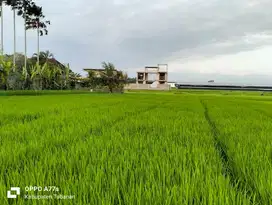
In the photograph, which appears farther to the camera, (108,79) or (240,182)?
(108,79)

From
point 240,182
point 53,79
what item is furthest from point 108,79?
point 240,182

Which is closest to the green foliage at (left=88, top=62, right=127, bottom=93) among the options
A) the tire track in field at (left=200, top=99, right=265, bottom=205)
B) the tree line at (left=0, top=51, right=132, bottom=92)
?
the tree line at (left=0, top=51, right=132, bottom=92)

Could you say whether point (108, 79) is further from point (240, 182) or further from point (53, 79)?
point (240, 182)

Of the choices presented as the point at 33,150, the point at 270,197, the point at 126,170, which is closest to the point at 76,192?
the point at 126,170

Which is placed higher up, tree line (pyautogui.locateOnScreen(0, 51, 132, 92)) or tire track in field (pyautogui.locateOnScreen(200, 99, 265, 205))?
tree line (pyautogui.locateOnScreen(0, 51, 132, 92))

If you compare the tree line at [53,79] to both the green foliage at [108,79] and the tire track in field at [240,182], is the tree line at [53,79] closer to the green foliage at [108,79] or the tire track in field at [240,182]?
the green foliage at [108,79]

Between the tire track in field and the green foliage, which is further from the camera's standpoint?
the green foliage

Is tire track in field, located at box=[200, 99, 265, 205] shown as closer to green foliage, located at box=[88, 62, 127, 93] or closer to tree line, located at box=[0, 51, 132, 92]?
tree line, located at box=[0, 51, 132, 92]

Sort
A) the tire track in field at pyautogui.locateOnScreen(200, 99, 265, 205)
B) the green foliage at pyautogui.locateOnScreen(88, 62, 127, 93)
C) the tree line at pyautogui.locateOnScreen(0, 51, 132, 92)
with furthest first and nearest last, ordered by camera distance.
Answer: the green foliage at pyautogui.locateOnScreen(88, 62, 127, 93)
the tree line at pyautogui.locateOnScreen(0, 51, 132, 92)
the tire track in field at pyautogui.locateOnScreen(200, 99, 265, 205)

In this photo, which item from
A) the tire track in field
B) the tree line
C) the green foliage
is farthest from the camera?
the green foliage

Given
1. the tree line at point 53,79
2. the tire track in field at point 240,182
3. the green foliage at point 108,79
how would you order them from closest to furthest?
the tire track in field at point 240,182 → the tree line at point 53,79 → the green foliage at point 108,79

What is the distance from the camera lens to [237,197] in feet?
3.77

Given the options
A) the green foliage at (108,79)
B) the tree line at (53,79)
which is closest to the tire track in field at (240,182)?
the tree line at (53,79)

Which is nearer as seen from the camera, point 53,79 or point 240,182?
point 240,182
